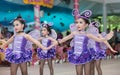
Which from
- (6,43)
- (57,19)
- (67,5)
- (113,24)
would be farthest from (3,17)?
(113,24)

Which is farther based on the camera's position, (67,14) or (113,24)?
(113,24)

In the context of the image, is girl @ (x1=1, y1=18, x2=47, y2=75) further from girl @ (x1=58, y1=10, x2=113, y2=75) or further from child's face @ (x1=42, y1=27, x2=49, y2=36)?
child's face @ (x1=42, y1=27, x2=49, y2=36)

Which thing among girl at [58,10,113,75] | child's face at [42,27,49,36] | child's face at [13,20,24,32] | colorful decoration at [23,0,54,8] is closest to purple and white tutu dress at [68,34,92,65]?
girl at [58,10,113,75]

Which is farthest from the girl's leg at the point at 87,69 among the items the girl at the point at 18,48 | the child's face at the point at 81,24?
the girl at the point at 18,48

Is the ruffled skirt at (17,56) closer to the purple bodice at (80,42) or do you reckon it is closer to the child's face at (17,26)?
the child's face at (17,26)

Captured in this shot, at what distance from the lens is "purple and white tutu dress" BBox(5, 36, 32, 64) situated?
19.2ft

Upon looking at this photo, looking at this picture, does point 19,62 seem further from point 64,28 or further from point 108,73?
point 64,28

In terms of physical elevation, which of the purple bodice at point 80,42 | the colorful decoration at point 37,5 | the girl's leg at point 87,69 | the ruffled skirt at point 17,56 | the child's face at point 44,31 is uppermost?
the colorful decoration at point 37,5

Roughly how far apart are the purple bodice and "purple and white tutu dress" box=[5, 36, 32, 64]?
898mm

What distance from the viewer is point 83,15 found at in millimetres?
5812

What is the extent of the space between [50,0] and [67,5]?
2.77 metres

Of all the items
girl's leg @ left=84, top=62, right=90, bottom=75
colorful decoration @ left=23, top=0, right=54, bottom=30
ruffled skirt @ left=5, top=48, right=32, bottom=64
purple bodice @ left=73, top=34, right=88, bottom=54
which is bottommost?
girl's leg @ left=84, top=62, right=90, bottom=75

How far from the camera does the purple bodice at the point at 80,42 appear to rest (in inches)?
223

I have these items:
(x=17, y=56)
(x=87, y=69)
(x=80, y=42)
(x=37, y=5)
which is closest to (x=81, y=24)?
(x=80, y=42)
